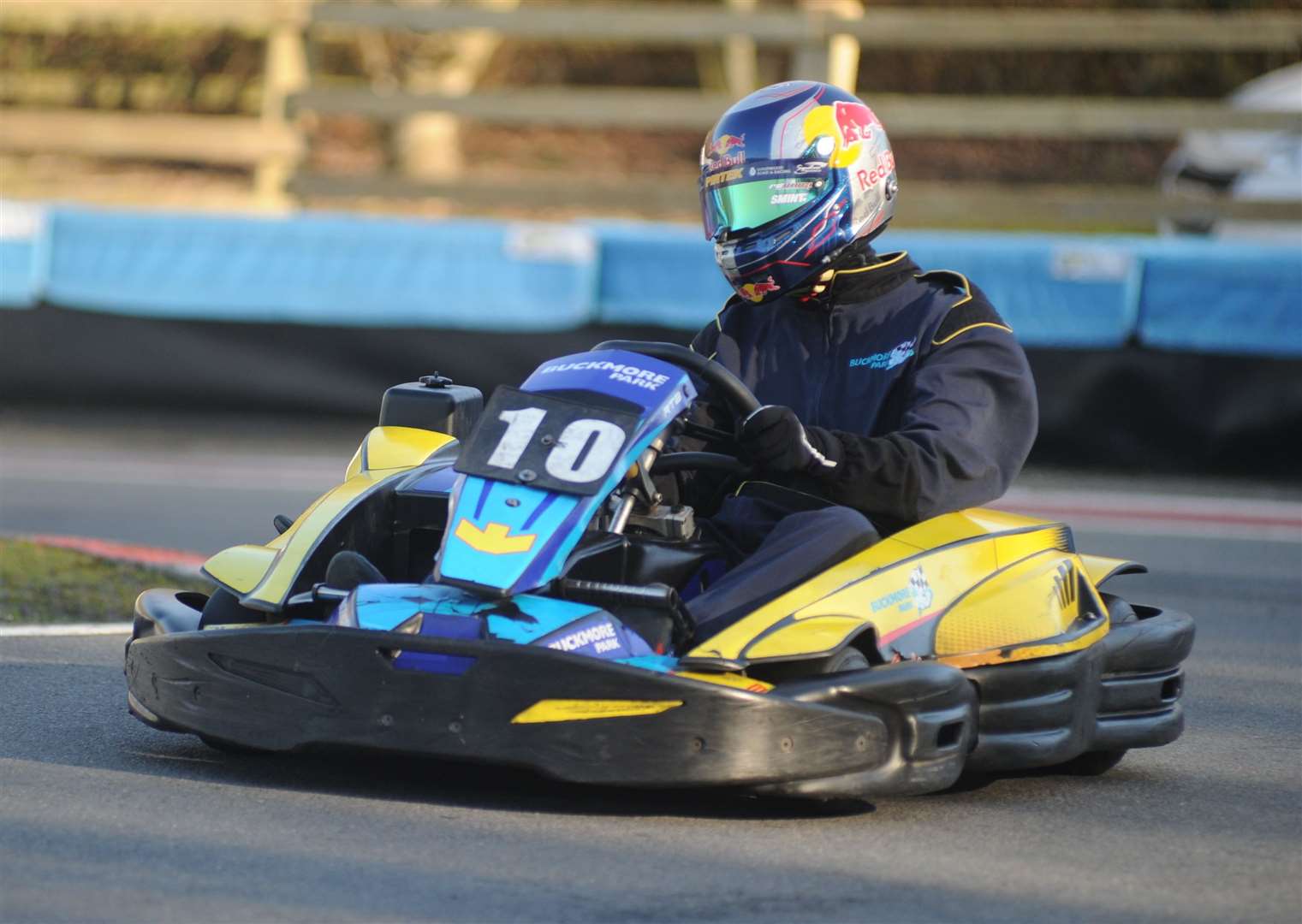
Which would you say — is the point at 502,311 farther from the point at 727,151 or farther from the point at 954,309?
the point at 954,309

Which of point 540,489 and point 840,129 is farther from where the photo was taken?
point 840,129

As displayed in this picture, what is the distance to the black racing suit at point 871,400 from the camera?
4113 mm

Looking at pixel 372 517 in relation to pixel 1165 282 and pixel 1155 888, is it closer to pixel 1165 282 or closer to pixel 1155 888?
pixel 1155 888

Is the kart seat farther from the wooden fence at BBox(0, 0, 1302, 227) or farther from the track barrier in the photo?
the wooden fence at BBox(0, 0, 1302, 227)

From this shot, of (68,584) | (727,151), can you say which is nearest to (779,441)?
(727,151)

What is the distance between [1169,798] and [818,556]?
2.95 ft

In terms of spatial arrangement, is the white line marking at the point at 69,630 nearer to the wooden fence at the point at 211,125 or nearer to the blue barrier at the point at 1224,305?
the blue barrier at the point at 1224,305

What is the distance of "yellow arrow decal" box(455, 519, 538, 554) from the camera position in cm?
385

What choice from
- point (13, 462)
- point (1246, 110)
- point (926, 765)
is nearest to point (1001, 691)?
point (926, 765)

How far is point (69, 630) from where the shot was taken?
571cm

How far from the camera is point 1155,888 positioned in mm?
3471

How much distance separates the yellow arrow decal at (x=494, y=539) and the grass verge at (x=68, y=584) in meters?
2.30

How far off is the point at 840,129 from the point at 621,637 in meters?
1.43

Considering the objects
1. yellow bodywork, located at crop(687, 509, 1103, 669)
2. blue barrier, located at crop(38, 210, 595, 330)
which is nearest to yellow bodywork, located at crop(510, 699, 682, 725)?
yellow bodywork, located at crop(687, 509, 1103, 669)
